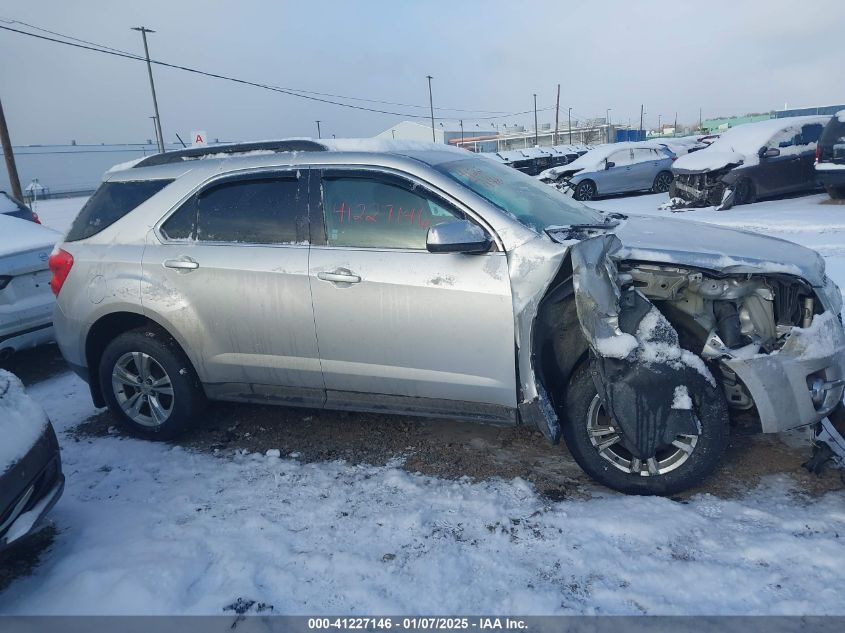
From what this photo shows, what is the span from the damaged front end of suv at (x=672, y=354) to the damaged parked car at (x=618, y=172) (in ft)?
45.8

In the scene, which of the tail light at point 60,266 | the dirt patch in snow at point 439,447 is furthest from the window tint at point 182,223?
the dirt patch in snow at point 439,447

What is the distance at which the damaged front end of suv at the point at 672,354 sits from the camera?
2.75m

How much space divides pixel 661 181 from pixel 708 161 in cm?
454

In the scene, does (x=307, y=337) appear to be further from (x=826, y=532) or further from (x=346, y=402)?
(x=826, y=532)

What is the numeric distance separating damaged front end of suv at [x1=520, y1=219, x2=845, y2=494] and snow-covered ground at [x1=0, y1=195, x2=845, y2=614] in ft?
1.06

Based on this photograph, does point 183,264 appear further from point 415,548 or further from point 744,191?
point 744,191

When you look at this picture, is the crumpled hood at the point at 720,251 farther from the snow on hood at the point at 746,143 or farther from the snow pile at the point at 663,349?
the snow on hood at the point at 746,143

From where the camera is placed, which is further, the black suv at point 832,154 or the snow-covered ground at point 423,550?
the black suv at point 832,154

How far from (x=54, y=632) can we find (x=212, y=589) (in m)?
0.60

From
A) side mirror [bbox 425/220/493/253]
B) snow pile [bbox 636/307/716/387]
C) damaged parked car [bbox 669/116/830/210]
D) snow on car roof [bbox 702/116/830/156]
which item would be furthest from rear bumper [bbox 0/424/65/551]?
snow on car roof [bbox 702/116/830/156]

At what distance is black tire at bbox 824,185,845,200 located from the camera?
11.0 metres

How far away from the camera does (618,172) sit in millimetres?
16469

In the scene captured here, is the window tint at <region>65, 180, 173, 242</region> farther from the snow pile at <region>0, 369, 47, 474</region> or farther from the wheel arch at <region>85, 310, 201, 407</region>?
the snow pile at <region>0, 369, 47, 474</region>

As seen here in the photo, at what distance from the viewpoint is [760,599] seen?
88.7 inches
